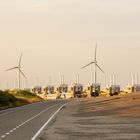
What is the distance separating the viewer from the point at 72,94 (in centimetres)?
18575

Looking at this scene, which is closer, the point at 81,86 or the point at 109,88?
the point at 109,88

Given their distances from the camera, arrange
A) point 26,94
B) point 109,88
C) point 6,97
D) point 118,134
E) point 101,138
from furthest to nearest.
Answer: point 109,88, point 26,94, point 6,97, point 118,134, point 101,138

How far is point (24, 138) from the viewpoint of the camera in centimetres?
2792

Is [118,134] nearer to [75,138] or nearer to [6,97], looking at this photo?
[75,138]

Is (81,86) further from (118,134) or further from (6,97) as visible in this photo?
(118,134)

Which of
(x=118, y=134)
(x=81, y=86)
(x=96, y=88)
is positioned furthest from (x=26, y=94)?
(x=118, y=134)

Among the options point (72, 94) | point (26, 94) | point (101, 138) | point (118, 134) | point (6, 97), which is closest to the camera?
point (101, 138)

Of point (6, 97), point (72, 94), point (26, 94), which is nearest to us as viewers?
point (6, 97)

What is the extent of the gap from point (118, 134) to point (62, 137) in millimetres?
3230

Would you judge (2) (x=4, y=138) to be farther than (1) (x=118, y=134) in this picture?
No

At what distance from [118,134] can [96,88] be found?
144579mm

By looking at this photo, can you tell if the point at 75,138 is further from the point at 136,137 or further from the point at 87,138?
the point at 136,137

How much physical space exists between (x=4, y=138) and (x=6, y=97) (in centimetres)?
7174

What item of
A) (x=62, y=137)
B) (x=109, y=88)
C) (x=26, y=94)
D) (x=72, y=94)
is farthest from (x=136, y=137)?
(x=72, y=94)
